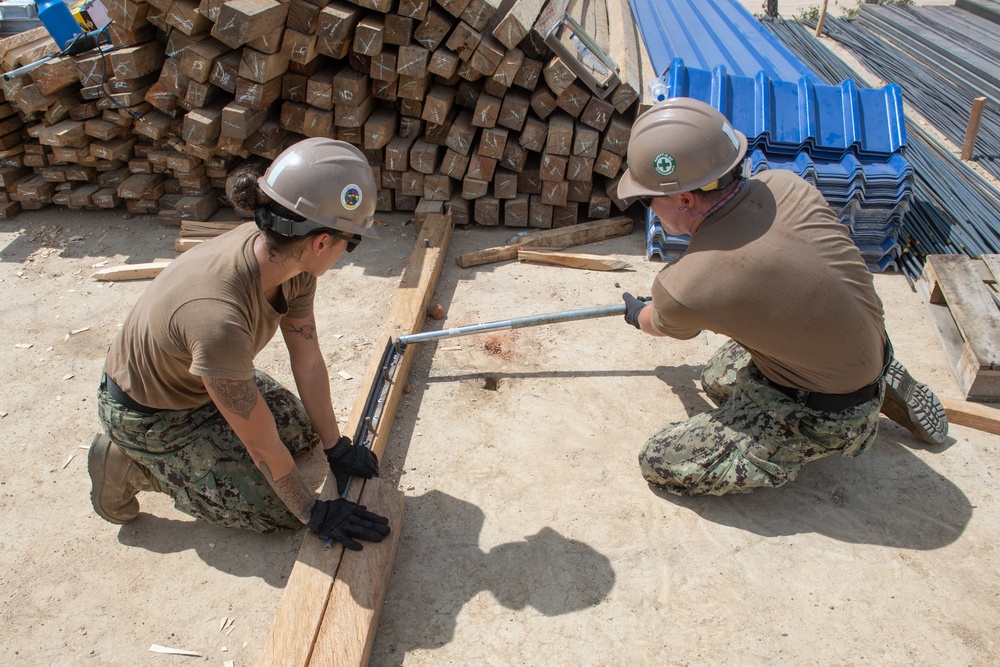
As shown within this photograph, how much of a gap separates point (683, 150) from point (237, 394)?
6.82ft

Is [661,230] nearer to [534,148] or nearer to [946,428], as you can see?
[534,148]

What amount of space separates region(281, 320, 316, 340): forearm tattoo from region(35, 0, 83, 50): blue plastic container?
388 centimetres

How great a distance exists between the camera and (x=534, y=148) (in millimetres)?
5656

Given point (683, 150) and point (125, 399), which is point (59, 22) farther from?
point (683, 150)

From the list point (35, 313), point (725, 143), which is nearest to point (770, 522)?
point (725, 143)

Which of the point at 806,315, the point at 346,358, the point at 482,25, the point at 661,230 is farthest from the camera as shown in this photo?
the point at 661,230

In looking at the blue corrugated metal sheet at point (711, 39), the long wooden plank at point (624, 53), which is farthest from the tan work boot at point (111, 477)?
the blue corrugated metal sheet at point (711, 39)

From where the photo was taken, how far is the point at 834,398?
3342mm

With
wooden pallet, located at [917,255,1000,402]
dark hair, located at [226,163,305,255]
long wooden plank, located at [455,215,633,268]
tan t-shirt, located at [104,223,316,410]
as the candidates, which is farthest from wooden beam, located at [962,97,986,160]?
dark hair, located at [226,163,305,255]

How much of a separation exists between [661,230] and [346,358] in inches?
102

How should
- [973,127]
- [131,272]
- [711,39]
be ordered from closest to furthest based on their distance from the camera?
[131,272] → [973,127] → [711,39]

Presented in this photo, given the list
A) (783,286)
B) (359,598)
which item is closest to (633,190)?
(783,286)

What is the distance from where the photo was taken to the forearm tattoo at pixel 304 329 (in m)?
3.34

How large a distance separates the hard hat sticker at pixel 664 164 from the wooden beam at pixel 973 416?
2265 millimetres
